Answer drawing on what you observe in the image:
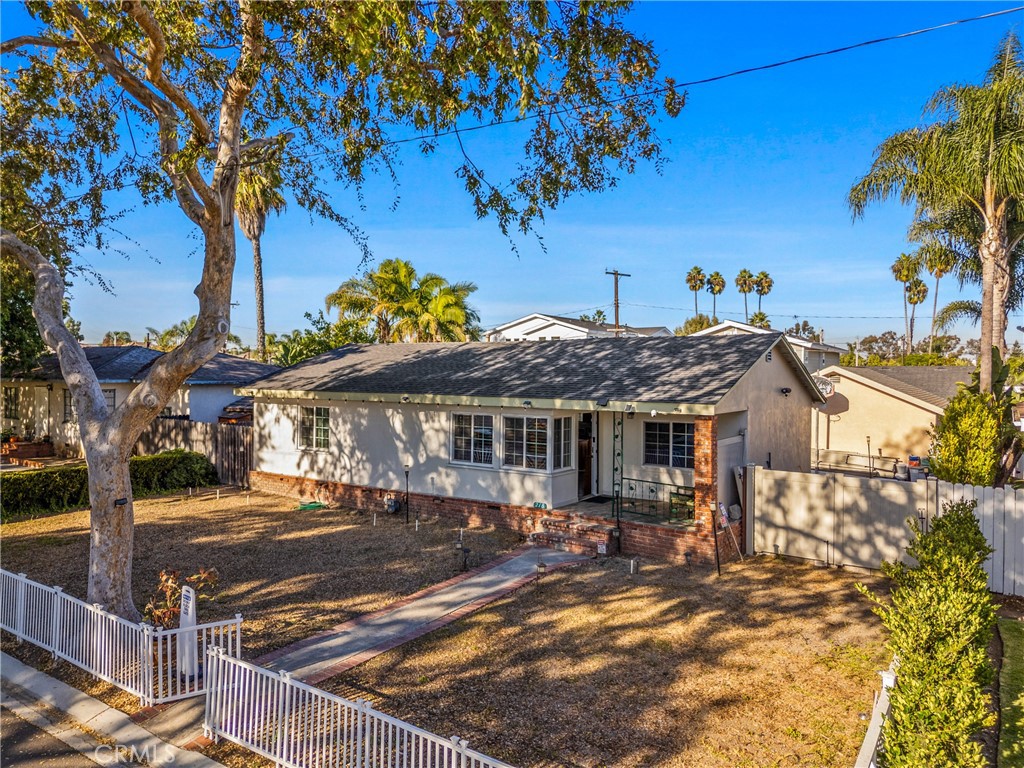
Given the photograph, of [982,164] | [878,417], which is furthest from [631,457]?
[878,417]

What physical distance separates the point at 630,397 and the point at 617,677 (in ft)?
21.1

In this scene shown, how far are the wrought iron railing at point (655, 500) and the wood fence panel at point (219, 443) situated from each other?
1194 centimetres

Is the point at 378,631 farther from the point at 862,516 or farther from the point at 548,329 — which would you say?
the point at 548,329

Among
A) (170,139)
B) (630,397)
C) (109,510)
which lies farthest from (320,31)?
(630,397)

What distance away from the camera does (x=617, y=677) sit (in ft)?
25.0

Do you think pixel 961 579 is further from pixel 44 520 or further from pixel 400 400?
pixel 44 520

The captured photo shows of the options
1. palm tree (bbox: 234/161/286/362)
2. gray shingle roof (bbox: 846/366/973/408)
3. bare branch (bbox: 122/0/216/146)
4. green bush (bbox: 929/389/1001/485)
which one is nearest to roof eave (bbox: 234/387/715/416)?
green bush (bbox: 929/389/1001/485)

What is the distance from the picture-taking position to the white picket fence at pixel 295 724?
5504mm

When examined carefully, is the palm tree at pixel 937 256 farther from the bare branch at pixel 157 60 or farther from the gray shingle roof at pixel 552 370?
the bare branch at pixel 157 60

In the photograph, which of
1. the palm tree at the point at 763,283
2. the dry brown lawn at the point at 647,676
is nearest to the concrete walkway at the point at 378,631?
the dry brown lawn at the point at 647,676

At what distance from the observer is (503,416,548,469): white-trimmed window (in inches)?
572

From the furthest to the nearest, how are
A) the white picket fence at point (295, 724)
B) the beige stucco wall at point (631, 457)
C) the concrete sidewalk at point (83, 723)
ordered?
1. the beige stucco wall at point (631, 457)
2. the concrete sidewalk at point (83, 723)
3. the white picket fence at point (295, 724)

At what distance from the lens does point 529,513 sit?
1455cm

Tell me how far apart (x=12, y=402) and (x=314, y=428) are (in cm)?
2028
